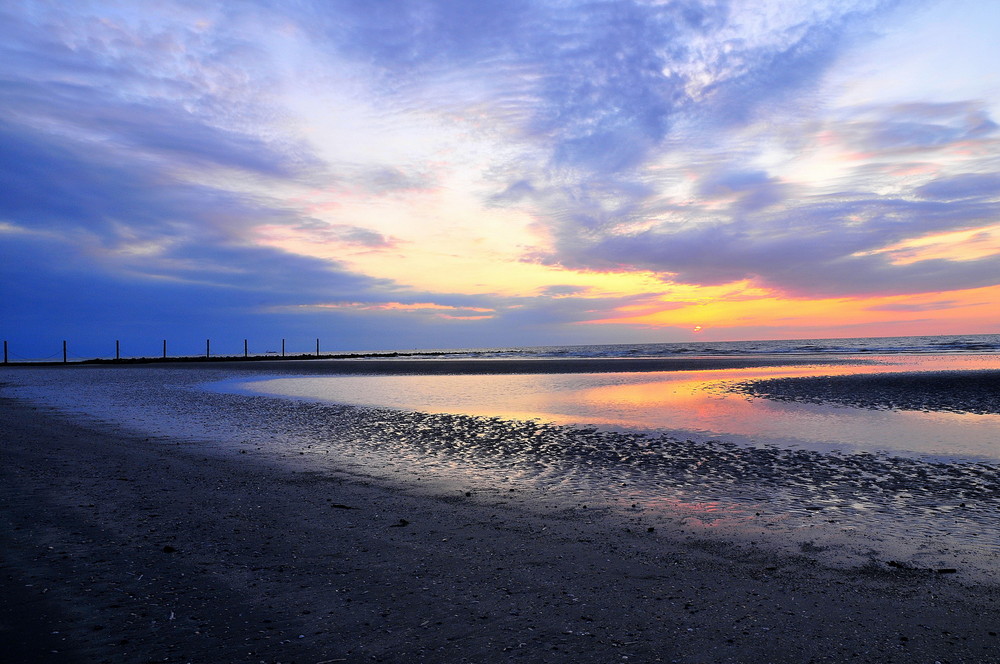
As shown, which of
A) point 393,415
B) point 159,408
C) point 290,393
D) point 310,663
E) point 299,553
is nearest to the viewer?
point 310,663

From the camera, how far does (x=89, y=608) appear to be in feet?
15.5

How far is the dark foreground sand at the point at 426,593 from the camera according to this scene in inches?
165

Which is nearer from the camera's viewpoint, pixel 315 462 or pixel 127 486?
pixel 127 486

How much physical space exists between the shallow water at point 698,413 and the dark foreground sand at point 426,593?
8.72 m

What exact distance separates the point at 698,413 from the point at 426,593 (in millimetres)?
15954

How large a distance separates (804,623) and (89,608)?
5.89 meters

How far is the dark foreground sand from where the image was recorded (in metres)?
4.19

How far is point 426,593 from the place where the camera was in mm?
5145

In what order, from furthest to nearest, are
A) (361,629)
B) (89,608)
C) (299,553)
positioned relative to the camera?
(299,553)
(89,608)
(361,629)

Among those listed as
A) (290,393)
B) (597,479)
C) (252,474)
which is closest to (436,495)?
(597,479)

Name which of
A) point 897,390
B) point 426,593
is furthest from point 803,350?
point 426,593

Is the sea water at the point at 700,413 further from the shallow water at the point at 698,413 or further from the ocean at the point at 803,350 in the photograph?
the ocean at the point at 803,350

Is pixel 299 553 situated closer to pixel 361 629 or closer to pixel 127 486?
pixel 361 629

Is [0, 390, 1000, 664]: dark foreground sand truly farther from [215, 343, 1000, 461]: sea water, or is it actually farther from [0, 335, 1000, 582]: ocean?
[215, 343, 1000, 461]: sea water
